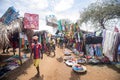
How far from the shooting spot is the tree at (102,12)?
1800cm

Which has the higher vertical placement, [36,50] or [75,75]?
[36,50]

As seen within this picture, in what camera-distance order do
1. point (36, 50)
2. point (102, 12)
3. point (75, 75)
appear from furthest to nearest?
point (102, 12) < point (75, 75) < point (36, 50)

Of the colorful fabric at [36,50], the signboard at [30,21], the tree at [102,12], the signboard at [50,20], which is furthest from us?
the signboard at [50,20]

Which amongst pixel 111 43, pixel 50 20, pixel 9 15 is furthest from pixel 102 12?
pixel 9 15

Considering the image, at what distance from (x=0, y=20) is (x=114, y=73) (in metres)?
7.97

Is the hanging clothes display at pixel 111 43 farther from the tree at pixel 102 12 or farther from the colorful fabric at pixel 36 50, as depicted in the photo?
the tree at pixel 102 12

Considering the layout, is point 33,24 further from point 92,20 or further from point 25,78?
point 92,20

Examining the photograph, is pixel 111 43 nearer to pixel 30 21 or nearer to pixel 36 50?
pixel 36 50

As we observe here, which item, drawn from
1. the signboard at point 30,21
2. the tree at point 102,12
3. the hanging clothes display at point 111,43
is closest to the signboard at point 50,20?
the tree at point 102,12

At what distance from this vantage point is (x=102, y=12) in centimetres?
1911

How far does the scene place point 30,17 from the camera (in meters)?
9.37

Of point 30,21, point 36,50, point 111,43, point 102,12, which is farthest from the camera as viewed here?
point 102,12

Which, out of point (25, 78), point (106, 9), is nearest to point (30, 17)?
point (25, 78)

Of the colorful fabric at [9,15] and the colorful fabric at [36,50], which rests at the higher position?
the colorful fabric at [9,15]
